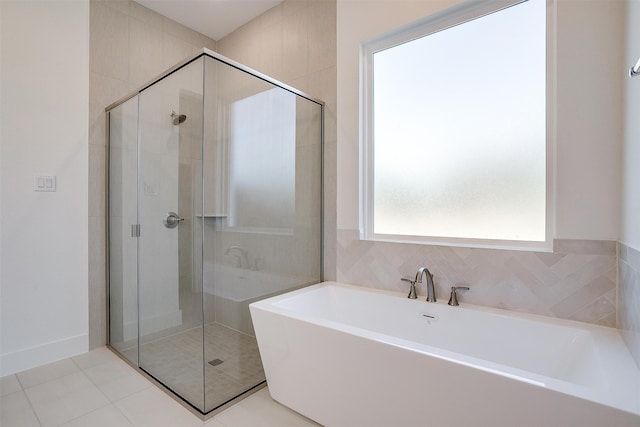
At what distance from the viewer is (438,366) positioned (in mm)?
1099

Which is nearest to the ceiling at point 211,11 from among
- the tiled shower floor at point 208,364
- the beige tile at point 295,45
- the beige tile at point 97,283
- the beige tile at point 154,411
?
the beige tile at point 295,45

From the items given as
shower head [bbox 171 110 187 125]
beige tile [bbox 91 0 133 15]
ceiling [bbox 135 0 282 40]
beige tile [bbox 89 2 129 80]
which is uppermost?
ceiling [bbox 135 0 282 40]

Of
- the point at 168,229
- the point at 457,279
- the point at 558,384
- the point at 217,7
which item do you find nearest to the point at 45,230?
the point at 168,229

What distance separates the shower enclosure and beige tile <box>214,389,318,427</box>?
3.7 inches

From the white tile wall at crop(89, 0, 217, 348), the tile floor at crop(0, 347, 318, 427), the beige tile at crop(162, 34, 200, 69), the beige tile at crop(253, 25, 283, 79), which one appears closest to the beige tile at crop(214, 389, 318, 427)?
the tile floor at crop(0, 347, 318, 427)

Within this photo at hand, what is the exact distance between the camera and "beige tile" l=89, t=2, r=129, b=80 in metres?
2.41

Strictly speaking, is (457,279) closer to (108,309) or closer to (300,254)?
(300,254)

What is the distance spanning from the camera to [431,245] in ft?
6.28

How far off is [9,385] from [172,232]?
1405 millimetres

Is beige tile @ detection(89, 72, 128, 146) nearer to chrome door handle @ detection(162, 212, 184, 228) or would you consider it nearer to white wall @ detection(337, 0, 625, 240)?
chrome door handle @ detection(162, 212, 184, 228)

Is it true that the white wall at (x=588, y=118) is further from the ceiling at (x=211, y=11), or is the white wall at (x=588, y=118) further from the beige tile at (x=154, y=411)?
the ceiling at (x=211, y=11)

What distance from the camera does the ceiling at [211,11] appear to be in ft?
8.83

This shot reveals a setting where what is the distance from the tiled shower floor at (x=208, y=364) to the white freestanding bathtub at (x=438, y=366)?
0.69 ft

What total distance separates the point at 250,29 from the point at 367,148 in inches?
70.8
